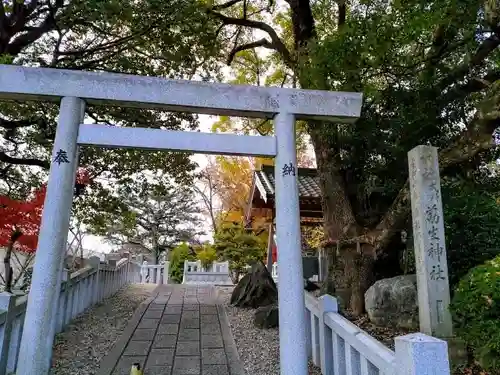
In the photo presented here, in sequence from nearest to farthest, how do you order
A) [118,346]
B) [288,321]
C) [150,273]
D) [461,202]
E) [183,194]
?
[288,321] < [118,346] < [461,202] < [150,273] < [183,194]

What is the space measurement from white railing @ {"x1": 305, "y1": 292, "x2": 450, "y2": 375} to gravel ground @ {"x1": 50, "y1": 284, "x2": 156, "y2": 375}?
2400mm

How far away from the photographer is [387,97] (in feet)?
20.7

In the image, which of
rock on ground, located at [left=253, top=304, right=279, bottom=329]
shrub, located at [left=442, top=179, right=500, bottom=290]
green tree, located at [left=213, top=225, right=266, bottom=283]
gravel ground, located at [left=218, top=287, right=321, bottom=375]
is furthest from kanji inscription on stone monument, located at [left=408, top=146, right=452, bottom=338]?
green tree, located at [left=213, top=225, right=266, bottom=283]

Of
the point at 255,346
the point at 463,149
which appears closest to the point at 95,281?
the point at 255,346

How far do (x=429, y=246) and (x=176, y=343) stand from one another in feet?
11.0

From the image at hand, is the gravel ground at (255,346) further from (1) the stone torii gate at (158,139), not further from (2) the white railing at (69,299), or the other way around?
(2) the white railing at (69,299)

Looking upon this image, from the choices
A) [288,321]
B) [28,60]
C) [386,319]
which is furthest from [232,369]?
[28,60]

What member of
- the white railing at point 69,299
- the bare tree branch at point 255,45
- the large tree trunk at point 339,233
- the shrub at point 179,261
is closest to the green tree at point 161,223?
the shrub at point 179,261

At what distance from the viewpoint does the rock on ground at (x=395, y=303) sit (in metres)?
4.93

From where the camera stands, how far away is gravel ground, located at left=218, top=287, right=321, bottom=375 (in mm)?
4090

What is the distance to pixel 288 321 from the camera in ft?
11.3

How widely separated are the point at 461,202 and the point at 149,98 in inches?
180

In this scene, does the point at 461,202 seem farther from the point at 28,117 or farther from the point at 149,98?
the point at 28,117

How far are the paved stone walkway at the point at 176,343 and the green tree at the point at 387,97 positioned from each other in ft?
8.13
